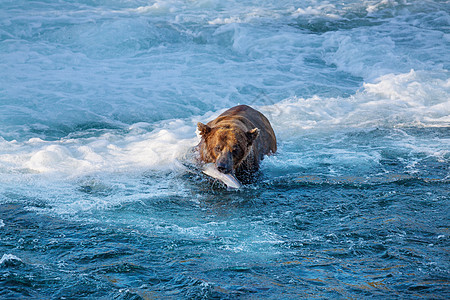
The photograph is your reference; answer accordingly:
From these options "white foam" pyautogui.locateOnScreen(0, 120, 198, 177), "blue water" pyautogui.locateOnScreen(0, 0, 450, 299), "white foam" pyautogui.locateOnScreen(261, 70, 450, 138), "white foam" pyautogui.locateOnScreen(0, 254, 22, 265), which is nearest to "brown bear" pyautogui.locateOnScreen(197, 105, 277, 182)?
"blue water" pyautogui.locateOnScreen(0, 0, 450, 299)

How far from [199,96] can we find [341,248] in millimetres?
8422

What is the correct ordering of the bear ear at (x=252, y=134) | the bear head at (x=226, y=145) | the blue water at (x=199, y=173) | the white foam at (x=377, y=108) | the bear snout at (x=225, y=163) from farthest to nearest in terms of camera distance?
the white foam at (x=377, y=108) → the bear ear at (x=252, y=134) → the bear head at (x=226, y=145) → the bear snout at (x=225, y=163) → the blue water at (x=199, y=173)

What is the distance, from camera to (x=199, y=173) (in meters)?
7.03

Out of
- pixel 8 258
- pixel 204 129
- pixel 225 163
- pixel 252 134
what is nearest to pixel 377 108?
pixel 252 134

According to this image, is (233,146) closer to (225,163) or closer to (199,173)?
(225,163)

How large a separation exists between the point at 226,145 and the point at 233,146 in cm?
9

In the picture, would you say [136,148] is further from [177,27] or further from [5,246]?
[177,27]

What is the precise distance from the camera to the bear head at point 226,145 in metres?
6.44

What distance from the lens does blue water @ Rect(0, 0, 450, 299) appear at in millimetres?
4125

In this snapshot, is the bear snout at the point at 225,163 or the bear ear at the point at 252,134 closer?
the bear snout at the point at 225,163

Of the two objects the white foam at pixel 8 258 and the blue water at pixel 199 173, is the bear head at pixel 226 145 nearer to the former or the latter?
the blue water at pixel 199 173

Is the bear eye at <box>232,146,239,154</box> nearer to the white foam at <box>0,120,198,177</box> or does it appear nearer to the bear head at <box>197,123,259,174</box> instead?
the bear head at <box>197,123,259,174</box>

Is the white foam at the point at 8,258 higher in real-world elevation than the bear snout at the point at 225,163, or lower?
lower

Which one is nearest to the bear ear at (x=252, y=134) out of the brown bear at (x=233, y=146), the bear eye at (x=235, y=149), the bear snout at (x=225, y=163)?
the brown bear at (x=233, y=146)
